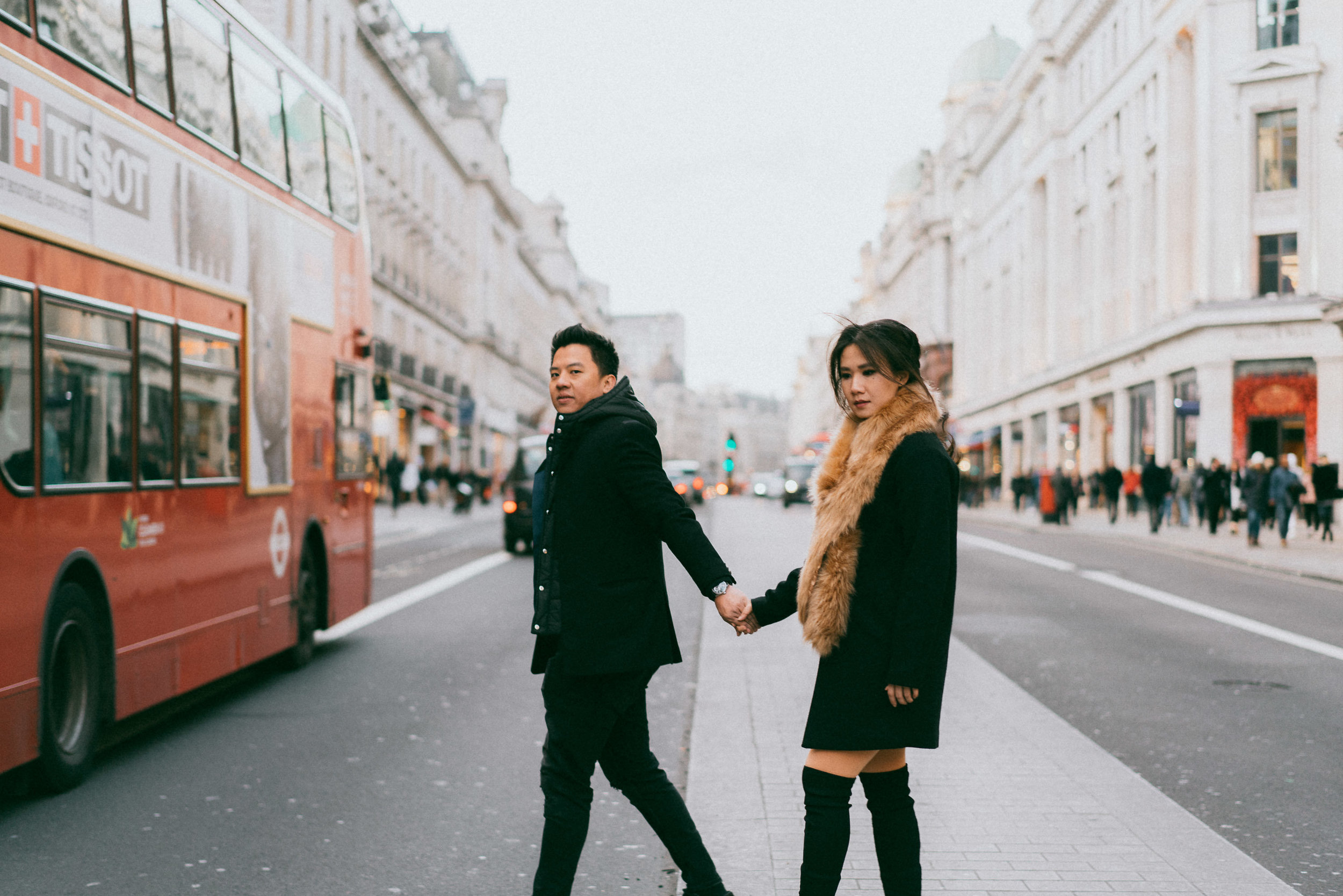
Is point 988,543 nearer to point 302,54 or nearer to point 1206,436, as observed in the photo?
point 1206,436

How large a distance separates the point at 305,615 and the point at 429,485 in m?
38.6

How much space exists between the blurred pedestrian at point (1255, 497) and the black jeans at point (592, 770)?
2190cm

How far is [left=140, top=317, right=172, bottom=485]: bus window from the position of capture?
22.2 feet

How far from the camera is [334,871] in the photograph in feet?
15.6

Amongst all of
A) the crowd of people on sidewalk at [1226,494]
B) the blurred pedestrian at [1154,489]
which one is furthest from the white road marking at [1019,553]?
the crowd of people on sidewalk at [1226,494]

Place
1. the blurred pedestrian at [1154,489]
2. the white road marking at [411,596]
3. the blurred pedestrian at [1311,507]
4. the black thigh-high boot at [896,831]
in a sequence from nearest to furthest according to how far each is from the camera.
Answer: the black thigh-high boot at [896,831] → the white road marking at [411,596] → the blurred pedestrian at [1311,507] → the blurred pedestrian at [1154,489]

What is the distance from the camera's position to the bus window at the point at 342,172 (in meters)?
10.3

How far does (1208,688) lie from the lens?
880cm

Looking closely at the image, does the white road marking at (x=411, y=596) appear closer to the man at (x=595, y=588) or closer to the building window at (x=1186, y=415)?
the man at (x=595, y=588)

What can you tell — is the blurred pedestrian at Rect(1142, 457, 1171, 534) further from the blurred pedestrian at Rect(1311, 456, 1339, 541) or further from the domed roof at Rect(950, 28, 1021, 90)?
the domed roof at Rect(950, 28, 1021, 90)

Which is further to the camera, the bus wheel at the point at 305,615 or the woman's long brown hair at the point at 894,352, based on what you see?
the bus wheel at the point at 305,615

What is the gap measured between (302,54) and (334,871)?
3499cm

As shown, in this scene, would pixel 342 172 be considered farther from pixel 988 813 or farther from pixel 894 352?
pixel 894 352

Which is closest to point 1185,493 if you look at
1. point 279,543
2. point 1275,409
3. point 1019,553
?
point 1275,409
